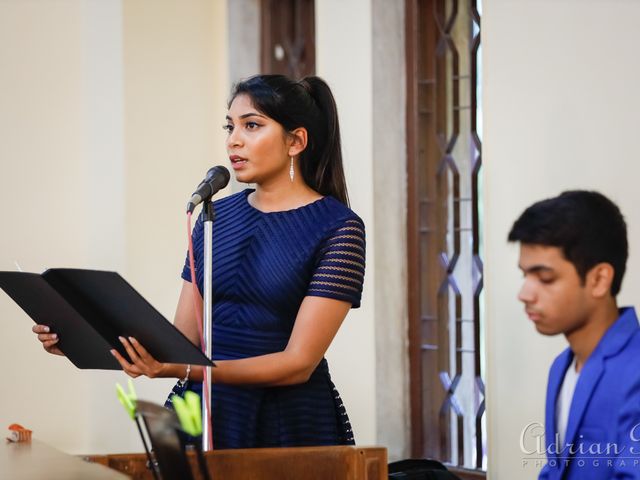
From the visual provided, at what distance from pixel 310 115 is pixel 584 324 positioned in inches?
47.3

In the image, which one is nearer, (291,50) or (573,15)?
(573,15)

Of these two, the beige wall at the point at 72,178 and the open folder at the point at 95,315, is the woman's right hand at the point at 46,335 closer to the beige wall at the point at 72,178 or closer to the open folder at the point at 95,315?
the open folder at the point at 95,315

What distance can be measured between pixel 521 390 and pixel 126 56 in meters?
2.72

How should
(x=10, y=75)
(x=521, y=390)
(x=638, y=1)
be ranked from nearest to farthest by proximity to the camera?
1. (x=638, y=1)
2. (x=521, y=390)
3. (x=10, y=75)

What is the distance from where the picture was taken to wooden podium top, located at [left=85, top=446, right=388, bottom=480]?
2477 millimetres

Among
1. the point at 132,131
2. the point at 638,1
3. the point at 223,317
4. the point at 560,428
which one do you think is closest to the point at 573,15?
the point at 638,1

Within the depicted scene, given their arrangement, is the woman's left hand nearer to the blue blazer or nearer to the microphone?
the microphone

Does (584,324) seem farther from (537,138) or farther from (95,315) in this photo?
(537,138)

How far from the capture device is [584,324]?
88.7 inches

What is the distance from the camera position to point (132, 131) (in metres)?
5.67

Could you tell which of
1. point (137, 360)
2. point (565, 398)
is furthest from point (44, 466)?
point (565, 398)

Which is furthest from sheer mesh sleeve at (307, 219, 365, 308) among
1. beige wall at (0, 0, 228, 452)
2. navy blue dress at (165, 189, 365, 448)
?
beige wall at (0, 0, 228, 452)

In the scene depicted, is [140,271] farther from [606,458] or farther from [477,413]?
[606,458]

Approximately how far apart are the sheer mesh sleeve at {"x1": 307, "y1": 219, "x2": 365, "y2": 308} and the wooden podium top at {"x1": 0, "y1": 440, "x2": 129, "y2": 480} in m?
0.79
